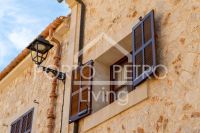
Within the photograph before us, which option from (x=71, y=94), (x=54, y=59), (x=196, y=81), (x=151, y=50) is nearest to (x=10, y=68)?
(x=54, y=59)

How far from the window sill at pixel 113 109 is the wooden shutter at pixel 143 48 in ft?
0.44

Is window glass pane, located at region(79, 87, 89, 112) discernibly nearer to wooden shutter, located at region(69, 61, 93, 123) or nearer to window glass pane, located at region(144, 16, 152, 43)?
wooden shutter, located at region(69, 61, 93, 123)

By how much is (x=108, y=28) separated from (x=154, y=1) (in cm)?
129

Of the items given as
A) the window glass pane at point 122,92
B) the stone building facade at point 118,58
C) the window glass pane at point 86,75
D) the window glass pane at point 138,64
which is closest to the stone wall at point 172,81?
the stone building facade at point 118,58

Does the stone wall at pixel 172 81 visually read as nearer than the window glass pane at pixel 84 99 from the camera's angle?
Yes

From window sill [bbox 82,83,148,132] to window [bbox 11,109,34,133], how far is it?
2468 mm

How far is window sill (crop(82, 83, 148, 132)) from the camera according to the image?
5.75 metres

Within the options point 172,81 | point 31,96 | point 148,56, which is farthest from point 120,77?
point 31,96

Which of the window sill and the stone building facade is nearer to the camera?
the stone building facade

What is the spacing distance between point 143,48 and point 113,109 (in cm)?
103

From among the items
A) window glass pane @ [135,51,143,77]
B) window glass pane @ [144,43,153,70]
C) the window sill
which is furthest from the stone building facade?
window glass pane @ [135,51,143,77]

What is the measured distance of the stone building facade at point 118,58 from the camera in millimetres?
5113

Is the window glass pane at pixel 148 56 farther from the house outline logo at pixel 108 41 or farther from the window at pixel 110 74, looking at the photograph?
the house outline logo at pixel 108 41

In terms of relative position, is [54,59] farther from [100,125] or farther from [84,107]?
[100,125]
